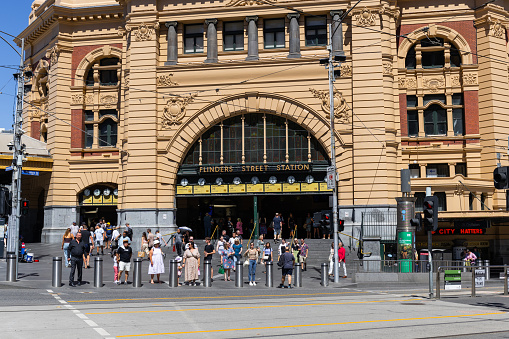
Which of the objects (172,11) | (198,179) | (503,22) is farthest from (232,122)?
(503,22)

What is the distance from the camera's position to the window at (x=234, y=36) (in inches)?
1684

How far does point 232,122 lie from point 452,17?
16685mm

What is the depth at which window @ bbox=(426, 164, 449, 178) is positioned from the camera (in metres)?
43.3

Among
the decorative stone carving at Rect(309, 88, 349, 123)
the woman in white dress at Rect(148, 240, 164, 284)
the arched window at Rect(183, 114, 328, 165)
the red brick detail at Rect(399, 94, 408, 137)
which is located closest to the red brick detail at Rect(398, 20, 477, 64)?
the red brick detail at Rect(399, 94, 408, 137)

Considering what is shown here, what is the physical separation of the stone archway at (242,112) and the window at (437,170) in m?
7.38

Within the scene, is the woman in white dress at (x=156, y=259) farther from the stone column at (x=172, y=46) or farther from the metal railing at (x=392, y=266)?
the stone column at (x=172, y=46)

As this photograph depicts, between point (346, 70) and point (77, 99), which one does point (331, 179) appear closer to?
point (346, 70)

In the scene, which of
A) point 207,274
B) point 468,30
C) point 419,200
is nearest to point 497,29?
point 468,30

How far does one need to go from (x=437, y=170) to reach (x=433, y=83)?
6.01 m

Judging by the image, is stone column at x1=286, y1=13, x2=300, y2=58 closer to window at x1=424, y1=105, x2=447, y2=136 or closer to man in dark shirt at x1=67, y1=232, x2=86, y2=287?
window at x1=424, y1=105, x2=447, y2=136

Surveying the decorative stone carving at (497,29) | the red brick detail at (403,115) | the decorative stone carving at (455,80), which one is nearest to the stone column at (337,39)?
the red brick detail at (403,115)

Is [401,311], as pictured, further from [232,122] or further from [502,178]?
[232,122]

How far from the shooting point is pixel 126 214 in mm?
41531

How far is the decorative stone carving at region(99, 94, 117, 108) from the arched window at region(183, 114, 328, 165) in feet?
26.0
